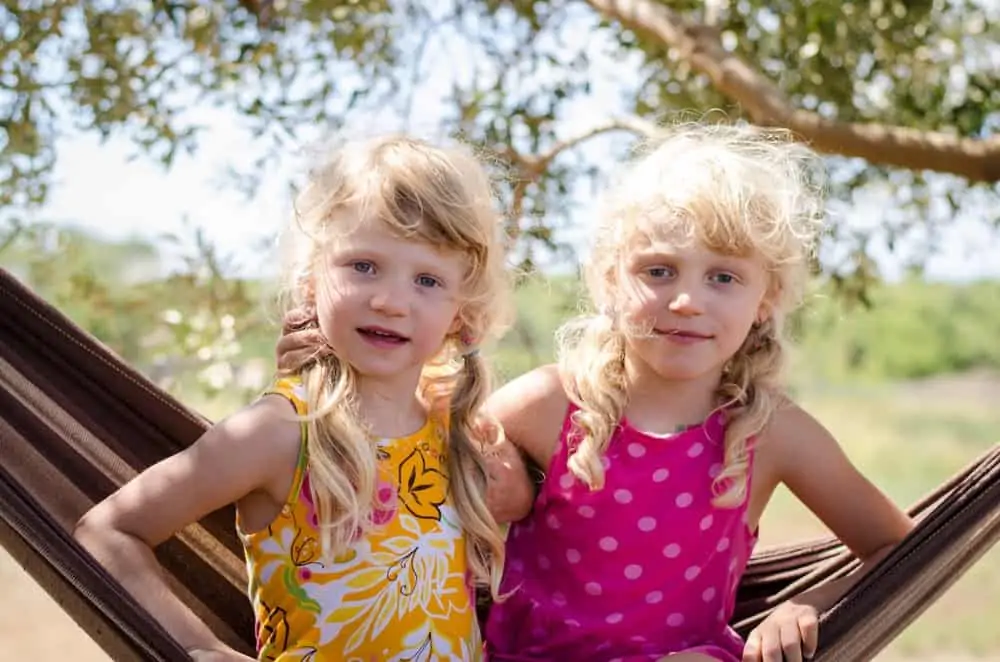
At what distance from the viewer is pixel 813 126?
353cm

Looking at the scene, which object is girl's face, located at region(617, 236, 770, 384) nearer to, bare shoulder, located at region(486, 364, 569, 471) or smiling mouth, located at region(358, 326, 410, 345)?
bare shoulder, located at region(486, 364, 569, 471)

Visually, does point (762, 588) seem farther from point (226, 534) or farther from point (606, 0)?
point (606, 0)

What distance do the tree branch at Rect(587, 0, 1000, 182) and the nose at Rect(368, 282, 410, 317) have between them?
1.78 meters

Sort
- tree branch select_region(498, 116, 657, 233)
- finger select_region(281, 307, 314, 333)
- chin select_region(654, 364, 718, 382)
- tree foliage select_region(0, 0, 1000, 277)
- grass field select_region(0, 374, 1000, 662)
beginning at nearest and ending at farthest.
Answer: finger select_region(281, 307, 314, 333) < chin select_region(654, 364, 718, 382) < tree foliage select_region(0, 0, 1000, 277) < tree branch select_region(498, 116, 657, 233) < grass field select_region(0, 374, 1000, 662)

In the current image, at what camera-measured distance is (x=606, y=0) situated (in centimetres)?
378

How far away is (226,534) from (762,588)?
781 mm

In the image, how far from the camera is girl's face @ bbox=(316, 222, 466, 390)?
1850mm

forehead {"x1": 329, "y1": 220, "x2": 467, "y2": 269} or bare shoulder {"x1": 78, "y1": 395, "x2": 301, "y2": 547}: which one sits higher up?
forehead {"x1": 329, "y1": 220, "x2": 467, "y2": 269}

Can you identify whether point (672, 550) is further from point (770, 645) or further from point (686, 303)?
point (686, 303)

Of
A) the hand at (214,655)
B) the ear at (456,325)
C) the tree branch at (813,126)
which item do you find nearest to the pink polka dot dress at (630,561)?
the ear at (456,325)

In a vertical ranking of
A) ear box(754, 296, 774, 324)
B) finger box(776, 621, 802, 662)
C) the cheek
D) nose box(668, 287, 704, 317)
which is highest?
the cheek

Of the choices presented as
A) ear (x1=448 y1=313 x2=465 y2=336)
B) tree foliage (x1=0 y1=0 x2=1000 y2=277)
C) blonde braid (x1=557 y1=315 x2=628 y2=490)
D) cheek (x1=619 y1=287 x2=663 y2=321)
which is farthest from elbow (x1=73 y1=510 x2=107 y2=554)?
tree foliage (x1=0 y1=0 x2=1000 y2=277)

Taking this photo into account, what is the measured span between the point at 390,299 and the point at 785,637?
2.16 ft

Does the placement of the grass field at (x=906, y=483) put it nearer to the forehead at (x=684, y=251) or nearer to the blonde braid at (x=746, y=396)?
the blonde braid at (x=746, y=396)
